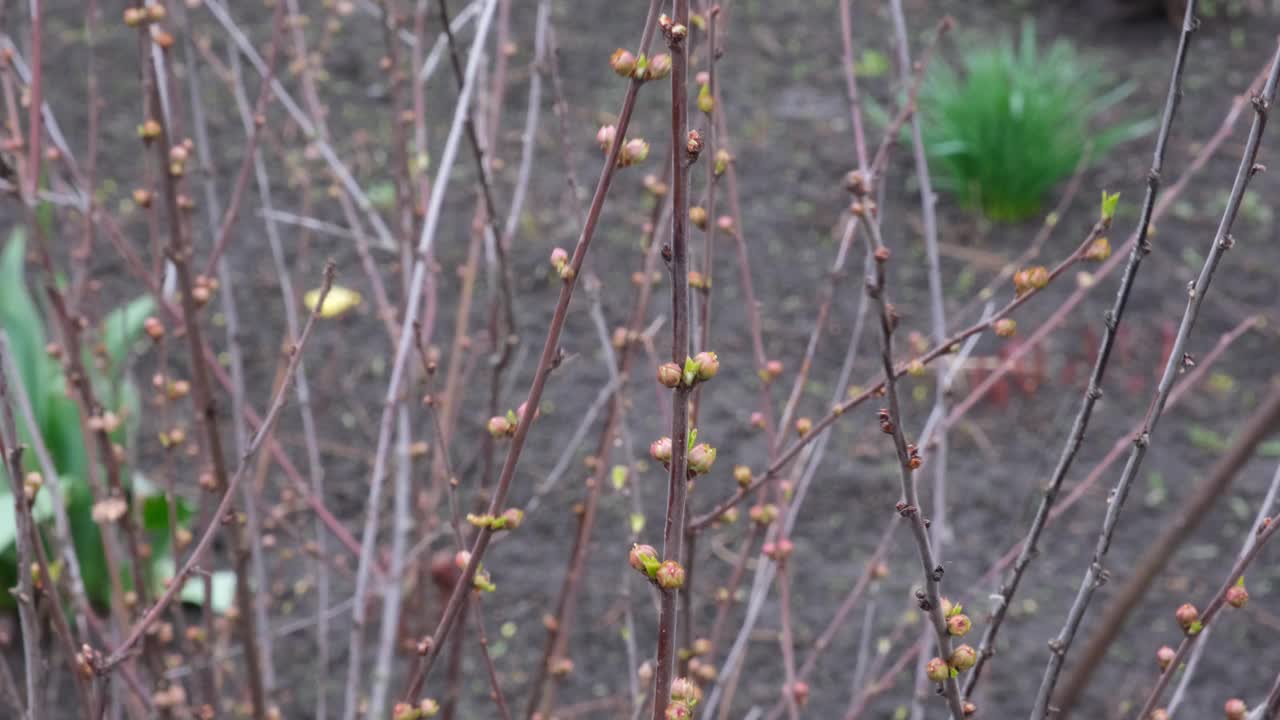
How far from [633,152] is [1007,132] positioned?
3.49m

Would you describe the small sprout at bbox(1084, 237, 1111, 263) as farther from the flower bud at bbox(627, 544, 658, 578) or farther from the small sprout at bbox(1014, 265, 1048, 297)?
the flower bud at bbox(627, 544, 658, 578)

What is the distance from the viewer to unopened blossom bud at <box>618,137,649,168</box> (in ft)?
3.01

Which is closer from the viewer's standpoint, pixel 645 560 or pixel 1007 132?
pixel 645 560

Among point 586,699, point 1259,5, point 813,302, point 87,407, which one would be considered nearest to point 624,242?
point 813,302

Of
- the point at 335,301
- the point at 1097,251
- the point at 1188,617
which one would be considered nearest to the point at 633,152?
the point at 1097,251

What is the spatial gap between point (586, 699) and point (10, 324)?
1509 millimetres

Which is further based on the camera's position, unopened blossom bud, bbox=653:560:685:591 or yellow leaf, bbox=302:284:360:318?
yellow leaf, bbox=302:284:360:318

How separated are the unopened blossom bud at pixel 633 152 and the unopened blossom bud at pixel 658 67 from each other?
0.05 metres

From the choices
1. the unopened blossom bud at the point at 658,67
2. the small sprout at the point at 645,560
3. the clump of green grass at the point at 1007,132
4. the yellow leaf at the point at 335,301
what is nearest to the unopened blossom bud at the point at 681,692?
the small sprout at the point at 645,560

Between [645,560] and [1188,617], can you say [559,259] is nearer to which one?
[645,560]

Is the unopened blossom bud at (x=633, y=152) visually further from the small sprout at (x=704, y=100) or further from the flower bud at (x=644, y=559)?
the flower bud at (x=644, y=559)

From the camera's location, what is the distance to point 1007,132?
4141 mm

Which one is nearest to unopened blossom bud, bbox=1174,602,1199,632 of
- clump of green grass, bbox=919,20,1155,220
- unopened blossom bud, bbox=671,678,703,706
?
unopened blossom bud, bbox=671,678,703,706

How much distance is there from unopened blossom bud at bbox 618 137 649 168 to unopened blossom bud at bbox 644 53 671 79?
5cm
